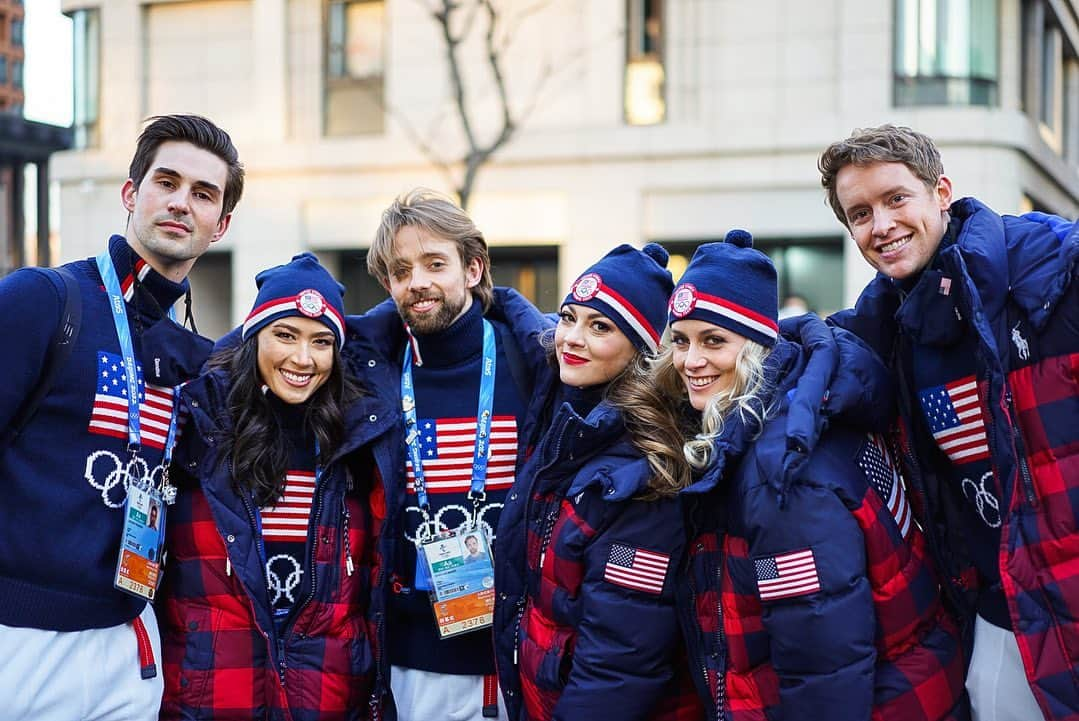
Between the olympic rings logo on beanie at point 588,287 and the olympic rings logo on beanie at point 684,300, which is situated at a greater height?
the olympic rings logo on beanie at point 588,287

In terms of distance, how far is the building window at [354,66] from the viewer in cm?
1608

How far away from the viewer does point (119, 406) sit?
308cm

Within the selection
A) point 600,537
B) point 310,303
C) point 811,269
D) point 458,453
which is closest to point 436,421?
point 458,453

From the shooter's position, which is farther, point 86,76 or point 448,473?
point 86,76

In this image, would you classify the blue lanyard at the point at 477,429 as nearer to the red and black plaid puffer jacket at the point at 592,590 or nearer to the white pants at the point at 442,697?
the red and black plaid puffer jacket at the point at 592,590

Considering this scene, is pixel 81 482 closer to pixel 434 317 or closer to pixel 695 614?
pixel 434 317

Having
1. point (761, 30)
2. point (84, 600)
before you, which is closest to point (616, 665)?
point (84, 600)

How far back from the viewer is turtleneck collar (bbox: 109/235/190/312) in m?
3.24

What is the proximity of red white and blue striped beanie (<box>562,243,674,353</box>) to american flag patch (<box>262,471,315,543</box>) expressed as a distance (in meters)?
1.07

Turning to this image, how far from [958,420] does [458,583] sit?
5.48 feet

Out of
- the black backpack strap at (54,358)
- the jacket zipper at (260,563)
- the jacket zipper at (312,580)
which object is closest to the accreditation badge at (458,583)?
the jacket zipper at (312,580)

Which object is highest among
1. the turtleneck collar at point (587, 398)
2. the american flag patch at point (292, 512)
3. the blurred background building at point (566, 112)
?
the blurred background building at point (566, 112)

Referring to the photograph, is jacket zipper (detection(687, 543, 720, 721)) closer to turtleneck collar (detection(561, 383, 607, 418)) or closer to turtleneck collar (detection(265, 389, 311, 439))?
turtleneck collar (detection(561, 383, 607, 418))

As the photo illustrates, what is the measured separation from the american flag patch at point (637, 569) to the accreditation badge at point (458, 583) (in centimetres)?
69
